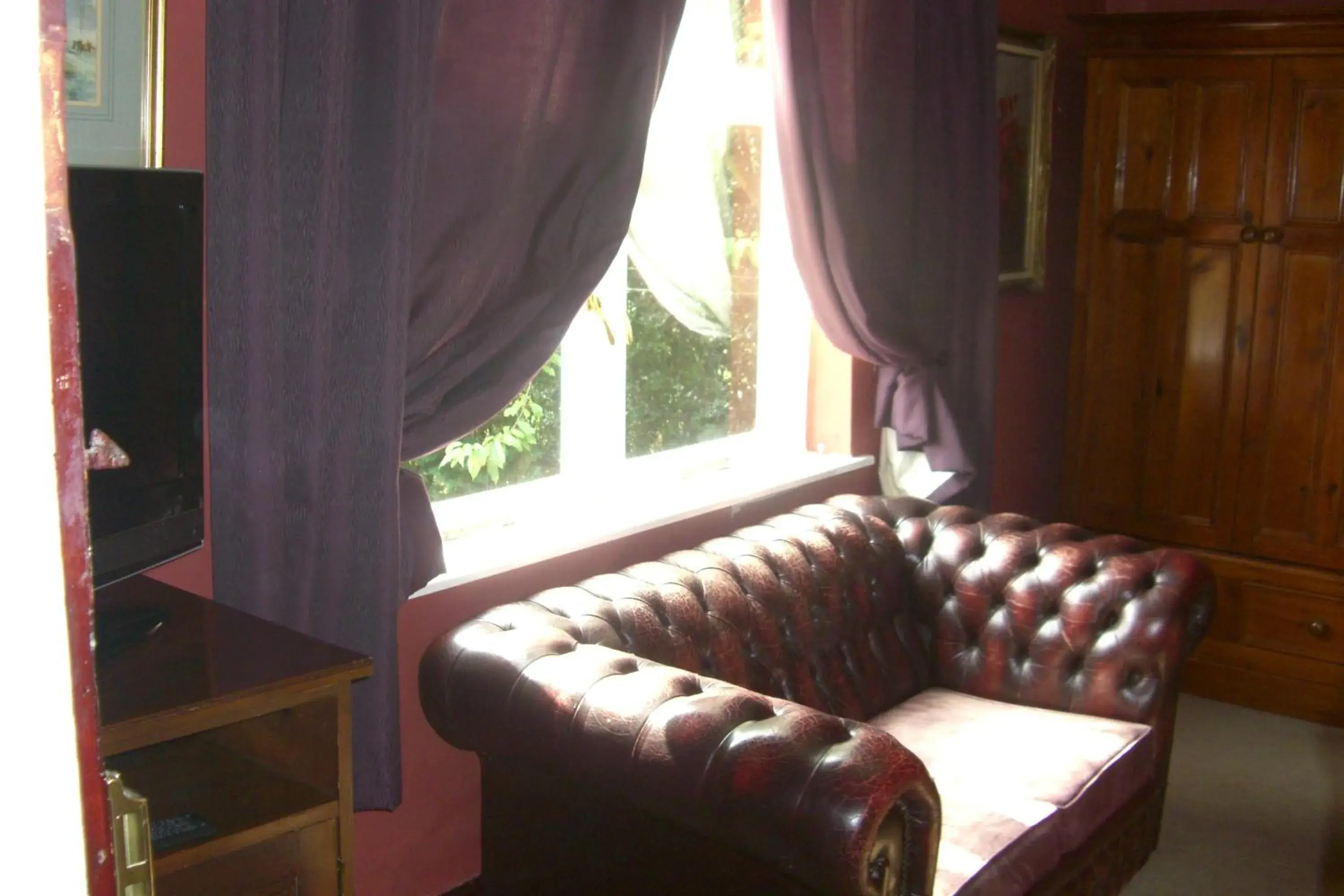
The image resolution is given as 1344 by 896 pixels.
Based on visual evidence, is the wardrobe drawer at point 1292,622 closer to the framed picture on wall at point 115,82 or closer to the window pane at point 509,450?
the window pane at point 509,450

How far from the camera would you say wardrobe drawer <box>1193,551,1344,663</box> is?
12.2 ft

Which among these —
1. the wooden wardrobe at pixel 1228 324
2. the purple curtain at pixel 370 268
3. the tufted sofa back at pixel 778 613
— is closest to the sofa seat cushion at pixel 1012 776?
the tufted sofa back at pixel 778 613

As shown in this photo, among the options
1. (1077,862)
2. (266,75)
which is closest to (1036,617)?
(1077,862)

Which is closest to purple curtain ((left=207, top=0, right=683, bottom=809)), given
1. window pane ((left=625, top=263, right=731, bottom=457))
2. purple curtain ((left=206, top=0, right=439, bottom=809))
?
purple curtain ((left=206, top=0, right=439, bottom=809))

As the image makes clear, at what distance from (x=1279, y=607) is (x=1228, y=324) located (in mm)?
824

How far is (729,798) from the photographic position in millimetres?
1721

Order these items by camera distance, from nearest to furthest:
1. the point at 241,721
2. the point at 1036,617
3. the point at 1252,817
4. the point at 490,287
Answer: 1. the point at 241,721
2. the point at 490,287
3. the point at 1036,617
4. the point at 1252,817

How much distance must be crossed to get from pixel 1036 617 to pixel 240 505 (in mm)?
1691

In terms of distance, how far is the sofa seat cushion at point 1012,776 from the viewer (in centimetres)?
215

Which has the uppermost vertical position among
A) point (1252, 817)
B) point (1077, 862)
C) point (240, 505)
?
point (240, 505)

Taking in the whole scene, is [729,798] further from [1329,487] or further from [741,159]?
[1329,487]

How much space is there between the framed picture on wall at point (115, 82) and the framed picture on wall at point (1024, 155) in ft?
8.55

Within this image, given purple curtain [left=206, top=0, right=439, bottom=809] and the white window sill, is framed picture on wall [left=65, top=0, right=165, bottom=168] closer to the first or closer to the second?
purple curtain [left=206, top=0, right=439, bottom=809]

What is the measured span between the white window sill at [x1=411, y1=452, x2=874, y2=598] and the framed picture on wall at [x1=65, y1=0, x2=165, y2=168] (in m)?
0.81
